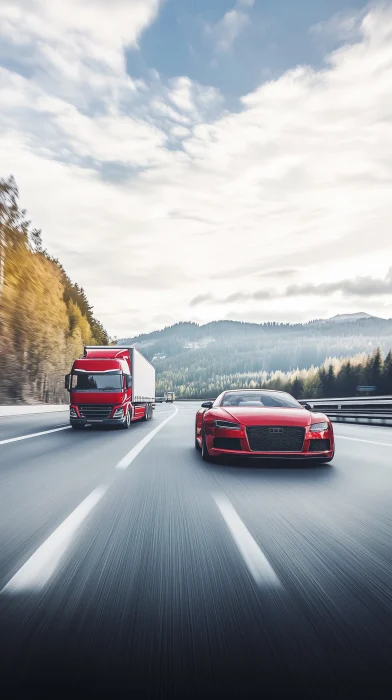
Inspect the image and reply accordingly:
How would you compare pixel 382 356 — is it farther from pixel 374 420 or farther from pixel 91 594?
pixel 91 594

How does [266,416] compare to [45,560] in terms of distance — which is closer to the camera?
[45,560]

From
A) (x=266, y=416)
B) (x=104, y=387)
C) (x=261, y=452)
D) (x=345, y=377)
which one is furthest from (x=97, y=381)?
(x=345, y=377)

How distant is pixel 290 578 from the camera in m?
4.11

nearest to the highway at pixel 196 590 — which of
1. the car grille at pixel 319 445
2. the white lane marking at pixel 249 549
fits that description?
the white lane marking at pixel 249 549

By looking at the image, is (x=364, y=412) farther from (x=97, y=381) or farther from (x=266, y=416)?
(x=266, y=416)

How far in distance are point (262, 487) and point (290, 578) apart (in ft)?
13.1

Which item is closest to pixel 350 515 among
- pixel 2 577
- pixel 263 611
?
pixel 263 611

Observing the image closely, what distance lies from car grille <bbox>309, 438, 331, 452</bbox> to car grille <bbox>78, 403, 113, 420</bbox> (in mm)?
12224

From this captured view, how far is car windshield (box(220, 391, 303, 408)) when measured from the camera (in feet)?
37.7

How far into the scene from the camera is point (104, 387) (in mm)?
21516

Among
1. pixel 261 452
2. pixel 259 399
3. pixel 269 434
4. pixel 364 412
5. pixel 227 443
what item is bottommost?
pixel 261 452

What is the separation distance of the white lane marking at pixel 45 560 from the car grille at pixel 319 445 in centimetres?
435


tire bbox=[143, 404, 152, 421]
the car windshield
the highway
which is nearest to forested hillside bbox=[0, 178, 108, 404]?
tire bbox=[143, 404, 152, 421]

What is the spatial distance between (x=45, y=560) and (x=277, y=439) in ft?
18.3
